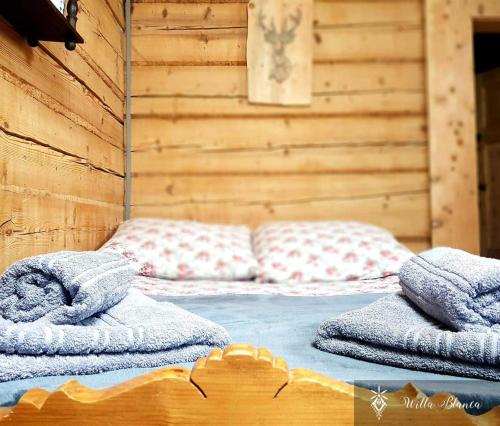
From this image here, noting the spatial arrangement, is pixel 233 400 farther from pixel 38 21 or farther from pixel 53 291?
pixel 38 21

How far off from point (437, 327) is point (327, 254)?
1311 millimetres

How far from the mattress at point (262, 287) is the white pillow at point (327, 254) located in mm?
48

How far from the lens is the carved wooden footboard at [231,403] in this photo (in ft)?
2.05

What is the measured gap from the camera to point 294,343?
101cm

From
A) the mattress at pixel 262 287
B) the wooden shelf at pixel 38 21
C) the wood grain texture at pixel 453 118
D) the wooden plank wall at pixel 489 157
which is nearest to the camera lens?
the wooden shelf at pixel 38 21

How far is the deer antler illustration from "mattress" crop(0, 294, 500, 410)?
4.50ft

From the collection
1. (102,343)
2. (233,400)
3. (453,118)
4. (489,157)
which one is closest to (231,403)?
(233,400)

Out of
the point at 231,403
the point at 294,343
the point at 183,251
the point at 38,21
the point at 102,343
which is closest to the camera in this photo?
the point at 231,403

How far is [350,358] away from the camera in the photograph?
2.95 feet

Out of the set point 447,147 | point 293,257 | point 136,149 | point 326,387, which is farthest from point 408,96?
point 326,387

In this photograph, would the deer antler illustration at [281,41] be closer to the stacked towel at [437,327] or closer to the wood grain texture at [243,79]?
the wood grain texture at [243,79]

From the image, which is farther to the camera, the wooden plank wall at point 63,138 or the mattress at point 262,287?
the mattress at point 262,287

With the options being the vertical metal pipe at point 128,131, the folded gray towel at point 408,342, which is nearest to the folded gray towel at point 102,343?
the folded gray towel at point 408,342

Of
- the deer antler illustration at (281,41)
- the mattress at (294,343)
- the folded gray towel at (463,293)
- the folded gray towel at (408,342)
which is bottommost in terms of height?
the mattress at (294,343)
